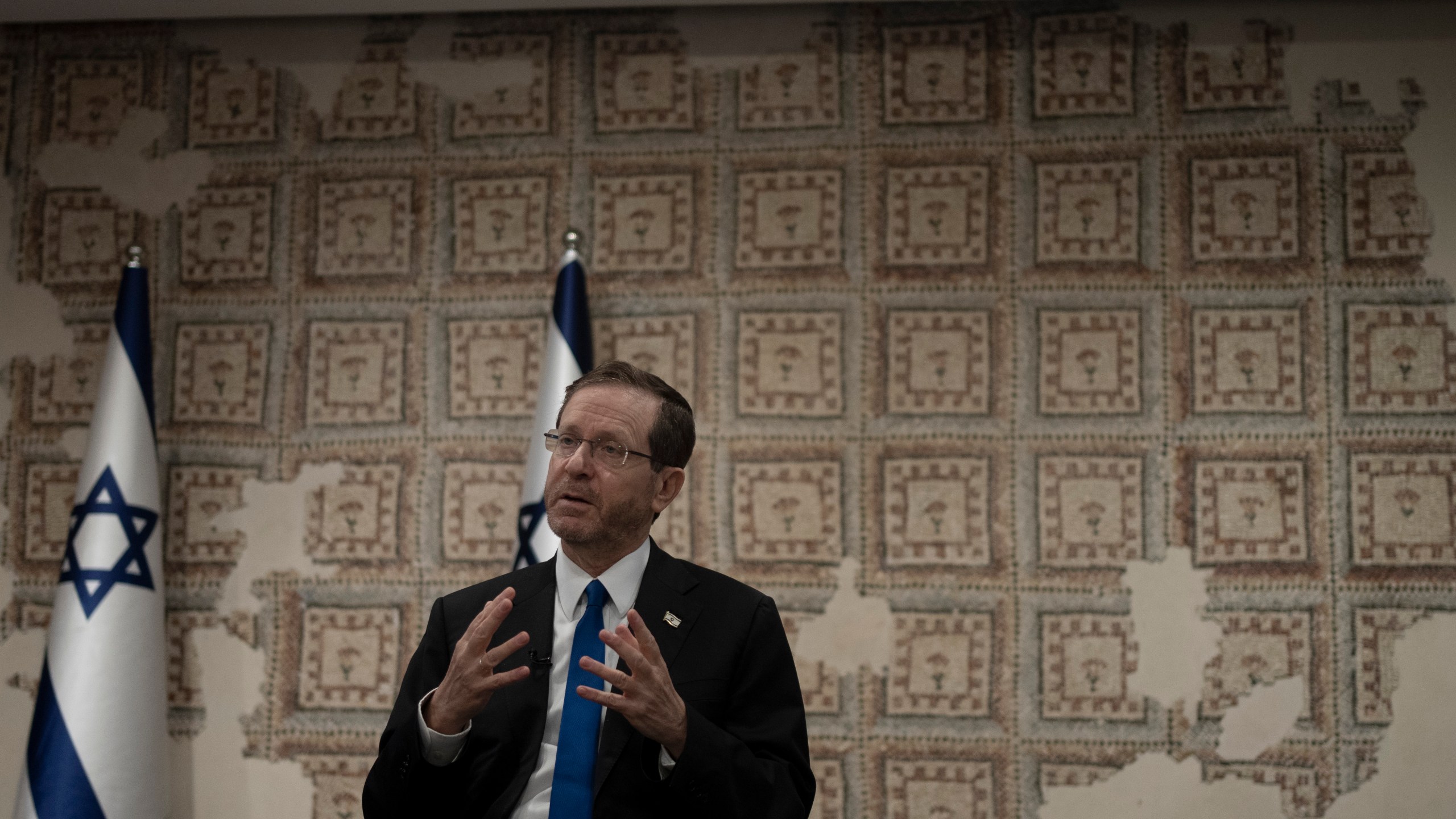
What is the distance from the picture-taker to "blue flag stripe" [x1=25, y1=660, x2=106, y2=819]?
3072 millimetres

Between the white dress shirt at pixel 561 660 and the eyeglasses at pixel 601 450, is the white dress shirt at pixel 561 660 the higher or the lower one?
the lower one

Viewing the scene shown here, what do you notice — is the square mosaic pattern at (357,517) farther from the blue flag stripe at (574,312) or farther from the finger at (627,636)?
the finger at (627,636)

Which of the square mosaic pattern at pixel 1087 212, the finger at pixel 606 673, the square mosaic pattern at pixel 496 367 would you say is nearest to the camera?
the finger at pixel 606 673

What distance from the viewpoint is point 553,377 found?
327 cm

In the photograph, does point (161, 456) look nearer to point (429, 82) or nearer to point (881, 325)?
point (429, 82)

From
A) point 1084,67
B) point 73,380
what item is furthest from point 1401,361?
point 73,380

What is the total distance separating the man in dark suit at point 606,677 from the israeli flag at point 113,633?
1.55 metres

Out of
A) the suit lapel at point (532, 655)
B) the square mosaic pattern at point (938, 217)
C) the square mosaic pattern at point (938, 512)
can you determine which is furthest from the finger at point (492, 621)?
the square mosaic pattern at point (938, 217)

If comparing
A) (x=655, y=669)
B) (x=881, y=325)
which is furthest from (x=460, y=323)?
(x=655, y=669)

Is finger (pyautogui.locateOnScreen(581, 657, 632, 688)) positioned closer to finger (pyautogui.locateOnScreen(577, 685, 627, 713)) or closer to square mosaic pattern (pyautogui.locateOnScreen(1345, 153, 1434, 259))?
finger (pyautogui.locateOnScreen(577, 685, 627, 713))

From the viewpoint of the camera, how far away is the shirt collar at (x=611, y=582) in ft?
6.79

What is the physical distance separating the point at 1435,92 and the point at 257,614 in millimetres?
3744

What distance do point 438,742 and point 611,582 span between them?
1.28 feet

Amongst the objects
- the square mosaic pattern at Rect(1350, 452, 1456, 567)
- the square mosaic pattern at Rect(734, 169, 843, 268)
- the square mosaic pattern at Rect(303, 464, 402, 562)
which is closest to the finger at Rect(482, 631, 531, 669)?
the square mosaic pattern at Rect(303, 464, 402, 562)
